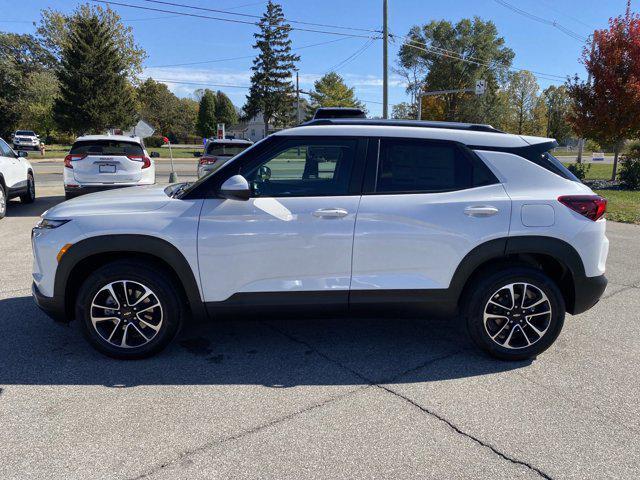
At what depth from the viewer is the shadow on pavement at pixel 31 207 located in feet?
34.2

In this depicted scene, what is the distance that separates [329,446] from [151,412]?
1154 mm

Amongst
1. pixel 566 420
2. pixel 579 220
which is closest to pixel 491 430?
pixel 566 420

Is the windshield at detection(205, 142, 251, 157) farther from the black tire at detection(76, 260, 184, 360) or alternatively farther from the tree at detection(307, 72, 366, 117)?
the tree at detection(307, 72, 366, 117)

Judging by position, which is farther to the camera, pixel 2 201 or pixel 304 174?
pixel 2 201

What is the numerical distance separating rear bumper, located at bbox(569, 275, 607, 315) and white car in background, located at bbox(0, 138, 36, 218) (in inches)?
405

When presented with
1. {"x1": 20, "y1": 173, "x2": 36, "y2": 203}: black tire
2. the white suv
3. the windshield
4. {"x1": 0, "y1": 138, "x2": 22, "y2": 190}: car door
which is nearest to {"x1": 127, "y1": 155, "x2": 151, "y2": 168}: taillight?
the windshield

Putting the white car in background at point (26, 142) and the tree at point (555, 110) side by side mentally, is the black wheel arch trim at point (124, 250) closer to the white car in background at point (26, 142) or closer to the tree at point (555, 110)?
the white car in background at point (26, 142)

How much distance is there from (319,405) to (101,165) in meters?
8.46

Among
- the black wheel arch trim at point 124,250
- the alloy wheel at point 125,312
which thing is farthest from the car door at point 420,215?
the alloy wheel at point 125,312

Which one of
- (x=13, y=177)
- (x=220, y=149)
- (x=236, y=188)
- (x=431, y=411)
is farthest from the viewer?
(x=220, y=149)

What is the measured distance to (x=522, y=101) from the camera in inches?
2468

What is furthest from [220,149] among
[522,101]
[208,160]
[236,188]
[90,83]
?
[522,101]

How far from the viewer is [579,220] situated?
3.52 meters

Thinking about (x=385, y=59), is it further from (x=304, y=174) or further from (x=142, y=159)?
(x=304, y=174)
